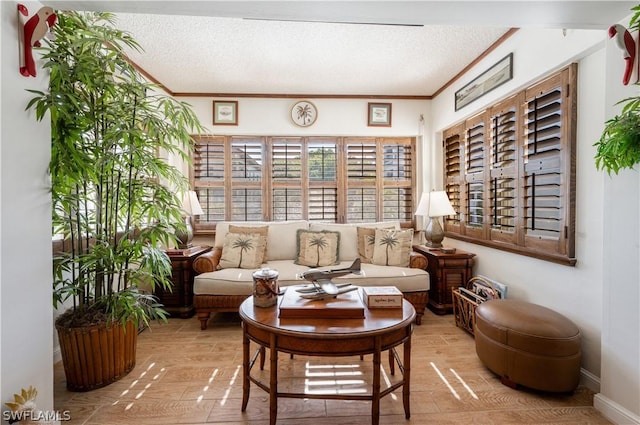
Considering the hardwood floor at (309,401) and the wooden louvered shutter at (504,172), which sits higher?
the wooden louvered shutter at (504,172)

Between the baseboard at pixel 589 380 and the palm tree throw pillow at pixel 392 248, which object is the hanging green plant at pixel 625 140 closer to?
the baseboard at pixel 589 380

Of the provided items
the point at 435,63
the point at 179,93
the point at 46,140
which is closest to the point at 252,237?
the point at 46,140

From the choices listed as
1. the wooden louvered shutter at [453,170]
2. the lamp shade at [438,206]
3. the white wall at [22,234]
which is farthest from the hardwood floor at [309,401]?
the wooden louvered shutter at [453,170]

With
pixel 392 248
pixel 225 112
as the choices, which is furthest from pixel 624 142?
pixel 225 112

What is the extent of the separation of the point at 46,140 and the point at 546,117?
10.4 feet

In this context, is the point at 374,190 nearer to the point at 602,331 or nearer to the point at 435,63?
the point at 435,63

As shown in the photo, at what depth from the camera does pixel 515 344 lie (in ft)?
5.97

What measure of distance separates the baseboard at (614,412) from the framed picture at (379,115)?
3.26 meters

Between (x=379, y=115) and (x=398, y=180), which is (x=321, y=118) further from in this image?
(x=398, y=180)

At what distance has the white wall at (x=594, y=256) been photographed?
1541 millimetres

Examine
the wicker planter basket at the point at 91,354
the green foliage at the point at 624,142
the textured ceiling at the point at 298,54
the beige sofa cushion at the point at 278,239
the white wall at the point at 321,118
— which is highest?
the textured ceiling at the point at 298,54

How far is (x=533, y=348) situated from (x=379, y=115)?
3.07 meters

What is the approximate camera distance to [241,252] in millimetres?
3111

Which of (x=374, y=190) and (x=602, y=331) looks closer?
(x=602, y=331)
